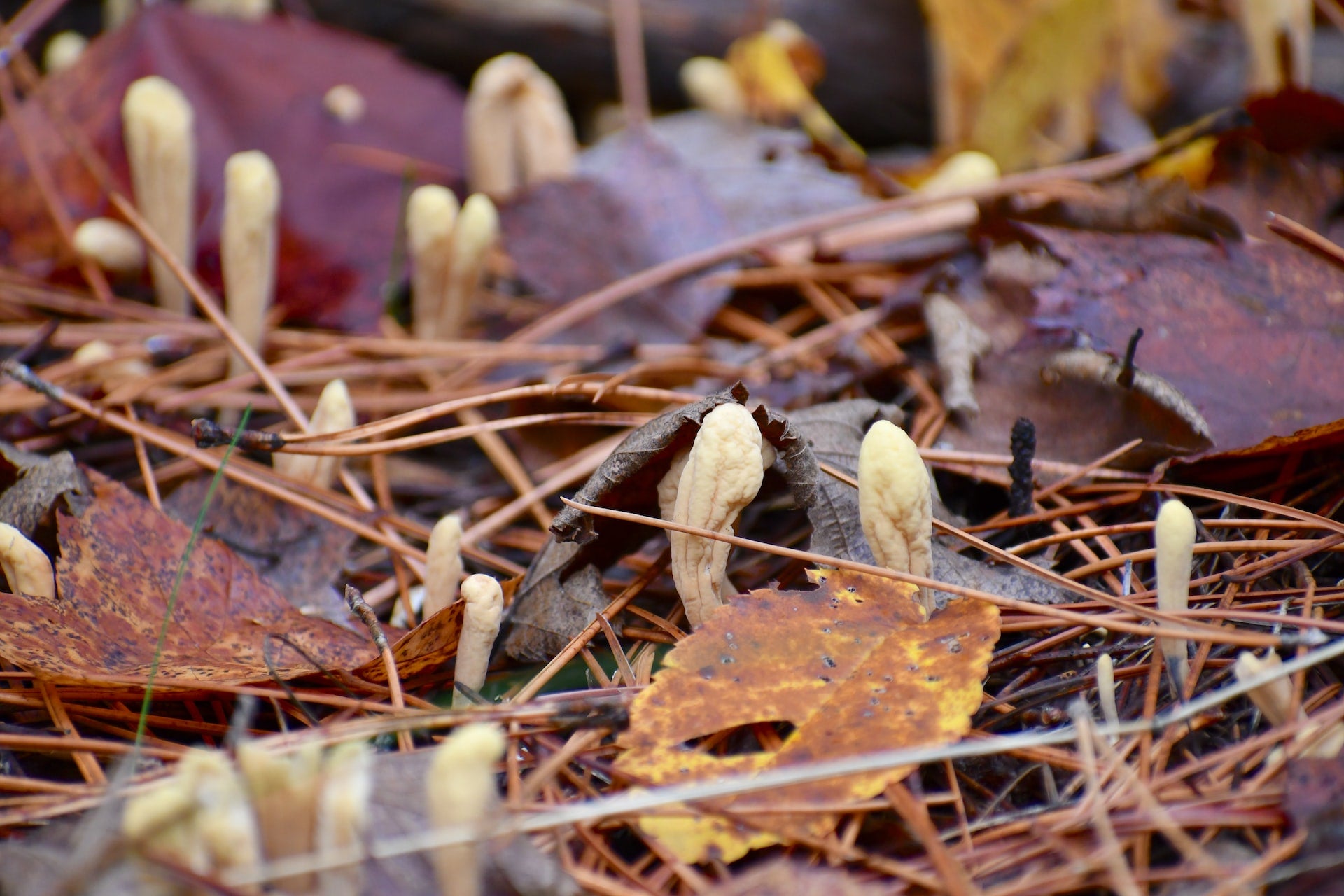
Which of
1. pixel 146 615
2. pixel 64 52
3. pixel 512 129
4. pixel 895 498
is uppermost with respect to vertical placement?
pixel 64 52

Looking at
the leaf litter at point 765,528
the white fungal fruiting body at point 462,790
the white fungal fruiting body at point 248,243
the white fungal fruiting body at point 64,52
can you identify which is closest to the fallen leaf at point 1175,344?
the leaf litter at point 765,528

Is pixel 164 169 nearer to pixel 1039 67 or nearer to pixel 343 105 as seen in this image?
pixel 343 105

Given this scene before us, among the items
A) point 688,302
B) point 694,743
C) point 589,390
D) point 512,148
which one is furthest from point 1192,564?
point 512,148

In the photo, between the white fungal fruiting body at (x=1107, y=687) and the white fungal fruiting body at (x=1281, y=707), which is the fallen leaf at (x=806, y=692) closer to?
the white fungal fruiting body at (x=1107, y=687)

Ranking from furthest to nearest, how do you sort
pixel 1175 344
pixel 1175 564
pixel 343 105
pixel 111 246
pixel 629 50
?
1. pixel 629 50
2. pixel 343 105
3. pixel 111 246
4. pixel 1175 344
5. pixel 1175 564

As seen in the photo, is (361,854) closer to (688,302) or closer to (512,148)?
(688,302)

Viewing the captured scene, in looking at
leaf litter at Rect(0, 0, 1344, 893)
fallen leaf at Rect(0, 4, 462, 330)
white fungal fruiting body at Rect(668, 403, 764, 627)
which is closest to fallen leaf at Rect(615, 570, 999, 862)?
leaf litter at Rect(0, 0, 1344, 893)

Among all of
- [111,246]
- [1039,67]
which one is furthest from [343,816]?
[1039,67]
